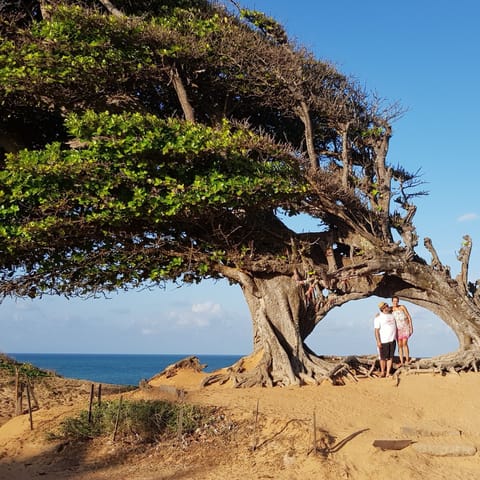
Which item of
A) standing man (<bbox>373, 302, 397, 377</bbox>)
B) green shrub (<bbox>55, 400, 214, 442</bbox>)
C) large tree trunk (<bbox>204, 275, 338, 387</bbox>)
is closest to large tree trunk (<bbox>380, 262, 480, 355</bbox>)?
standing man (<bbox>373, 302, 397, 377</bbox>)

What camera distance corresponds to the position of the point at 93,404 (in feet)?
46.0

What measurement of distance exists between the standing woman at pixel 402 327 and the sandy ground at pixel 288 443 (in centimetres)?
231

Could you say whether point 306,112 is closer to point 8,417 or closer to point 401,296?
point 401,296

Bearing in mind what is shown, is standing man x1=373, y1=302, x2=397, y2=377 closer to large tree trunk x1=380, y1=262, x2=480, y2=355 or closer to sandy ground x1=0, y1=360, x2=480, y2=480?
large tree trunk x1=380, y1=262, x2=480, y2=355

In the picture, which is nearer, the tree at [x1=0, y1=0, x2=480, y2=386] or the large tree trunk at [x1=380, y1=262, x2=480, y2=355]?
the tree at [x1=0, y1=0, x2=480, y2=386]

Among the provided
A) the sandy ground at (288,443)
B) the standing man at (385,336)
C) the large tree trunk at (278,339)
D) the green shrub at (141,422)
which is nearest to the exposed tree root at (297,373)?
the large tree trunk at (278,339)

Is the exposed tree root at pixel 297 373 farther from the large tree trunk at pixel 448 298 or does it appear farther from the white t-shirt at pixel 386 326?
the large tree trunk at pixel 448 298

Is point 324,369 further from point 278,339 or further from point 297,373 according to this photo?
point 278,339

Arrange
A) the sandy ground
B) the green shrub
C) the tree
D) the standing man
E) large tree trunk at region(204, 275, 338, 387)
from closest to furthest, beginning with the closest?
the sandy ground
the green shrub
the tree
large tree trunk at region(204, 275, 338, 387)
the standing man

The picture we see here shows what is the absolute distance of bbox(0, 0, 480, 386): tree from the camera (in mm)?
14625

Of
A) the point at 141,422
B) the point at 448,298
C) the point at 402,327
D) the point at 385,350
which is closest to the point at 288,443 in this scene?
the point at 141,422

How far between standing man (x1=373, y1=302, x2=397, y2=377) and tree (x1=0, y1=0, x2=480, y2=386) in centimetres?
121

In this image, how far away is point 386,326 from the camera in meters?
16.9

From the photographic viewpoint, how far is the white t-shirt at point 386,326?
55.2 feet
